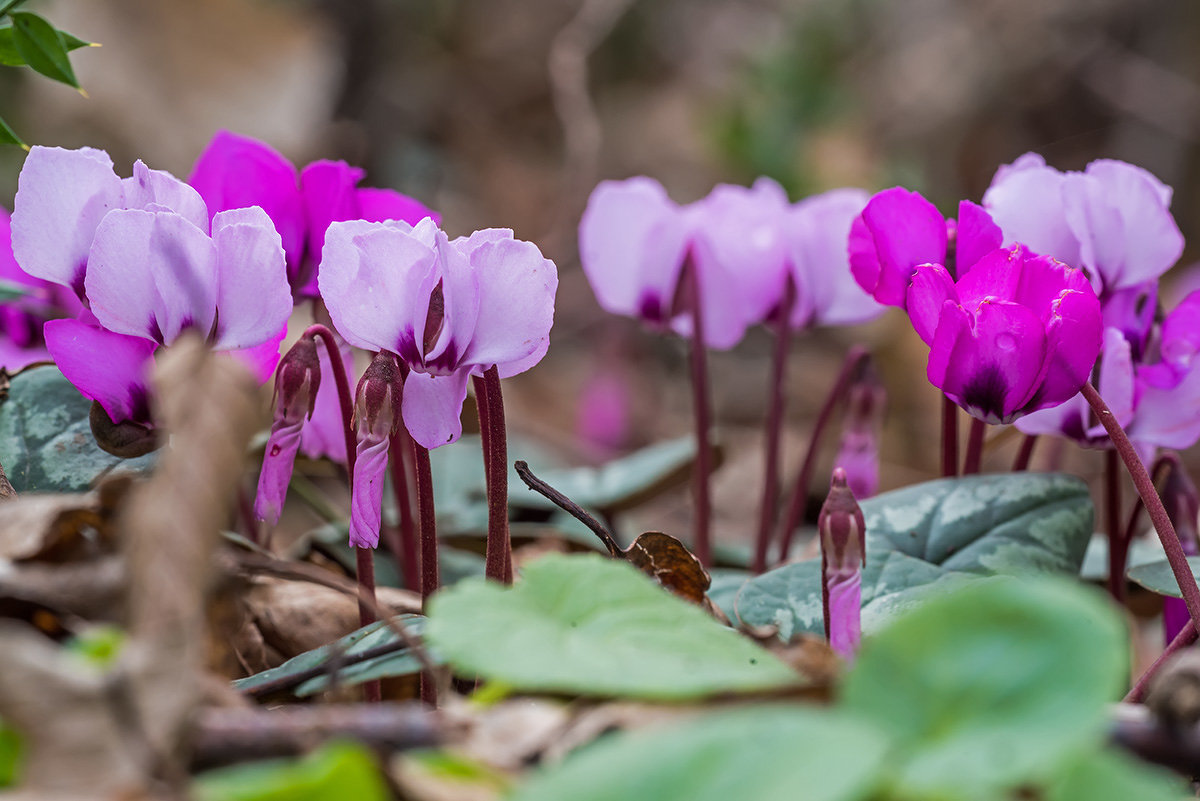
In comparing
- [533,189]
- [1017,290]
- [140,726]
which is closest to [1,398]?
[140,726]

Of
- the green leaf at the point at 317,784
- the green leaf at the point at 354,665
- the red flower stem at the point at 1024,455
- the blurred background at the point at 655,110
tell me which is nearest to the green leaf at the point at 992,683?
the green leaf at the point at 317,784

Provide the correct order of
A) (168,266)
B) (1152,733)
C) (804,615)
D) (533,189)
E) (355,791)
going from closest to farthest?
(355,791) → (1152,733) → (168,266) → (804,615) → (533,189)

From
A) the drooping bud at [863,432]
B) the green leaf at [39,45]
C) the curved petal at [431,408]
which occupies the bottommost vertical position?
the drooping bud at [863,432]

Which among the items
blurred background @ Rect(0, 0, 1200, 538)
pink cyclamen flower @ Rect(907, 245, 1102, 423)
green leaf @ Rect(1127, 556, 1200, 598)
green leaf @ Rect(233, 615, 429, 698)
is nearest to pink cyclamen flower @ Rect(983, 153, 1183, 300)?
pink cyclamen flower @ Rect(907, 245, 1102, 423)

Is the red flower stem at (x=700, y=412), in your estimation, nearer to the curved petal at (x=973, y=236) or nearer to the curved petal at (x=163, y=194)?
the curved petal at (x=973, y=236)

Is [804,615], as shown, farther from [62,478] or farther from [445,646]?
[62,478]
